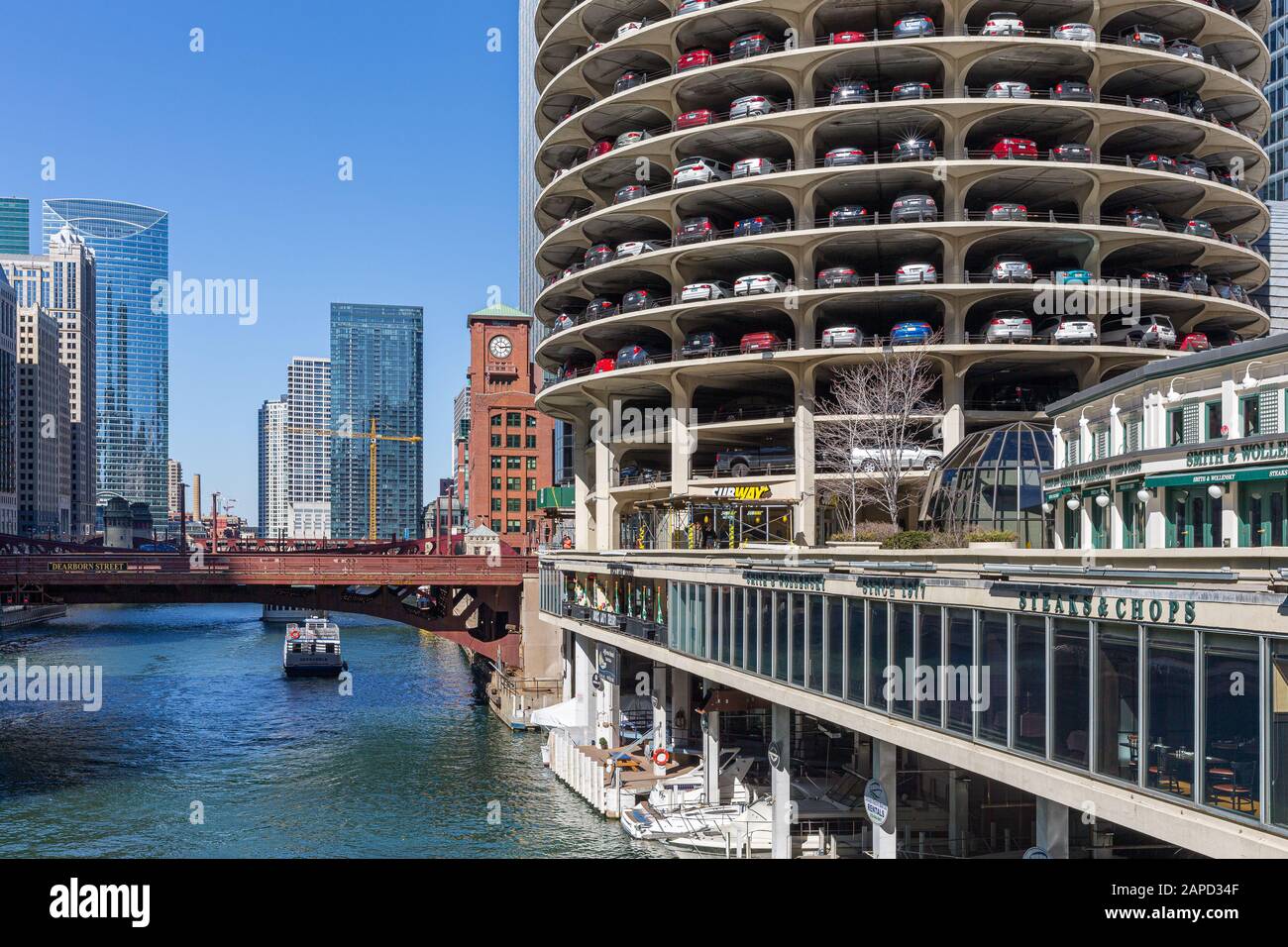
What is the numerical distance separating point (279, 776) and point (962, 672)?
39493mm

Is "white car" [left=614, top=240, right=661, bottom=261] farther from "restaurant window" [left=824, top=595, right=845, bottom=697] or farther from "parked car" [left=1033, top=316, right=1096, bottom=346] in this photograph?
"restaurant window" [left=824, top=595, right=845, bottom=697]

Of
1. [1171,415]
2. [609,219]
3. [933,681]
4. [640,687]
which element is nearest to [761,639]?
[933,681]

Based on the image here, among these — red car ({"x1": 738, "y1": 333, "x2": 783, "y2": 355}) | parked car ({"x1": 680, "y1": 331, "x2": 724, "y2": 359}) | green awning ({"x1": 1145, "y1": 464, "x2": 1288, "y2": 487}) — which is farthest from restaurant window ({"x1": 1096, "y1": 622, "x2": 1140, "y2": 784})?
parked car ({"x1": 680, "y1": 331, "x2": 724, "y2": 359})

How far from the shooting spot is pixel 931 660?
78.4 ft

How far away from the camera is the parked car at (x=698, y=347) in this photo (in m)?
62.6

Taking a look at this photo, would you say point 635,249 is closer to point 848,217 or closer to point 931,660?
point 848,217

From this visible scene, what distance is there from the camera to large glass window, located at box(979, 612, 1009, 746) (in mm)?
20969

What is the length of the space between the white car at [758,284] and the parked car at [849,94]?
960 centimetres

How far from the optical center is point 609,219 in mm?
66812

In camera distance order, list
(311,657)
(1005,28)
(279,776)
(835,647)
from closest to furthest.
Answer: (835,647) → (279,776) → (1005,28) → (311,657)

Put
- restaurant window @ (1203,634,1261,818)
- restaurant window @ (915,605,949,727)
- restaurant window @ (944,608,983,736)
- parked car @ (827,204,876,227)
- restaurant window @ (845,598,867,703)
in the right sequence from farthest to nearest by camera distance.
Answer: parked car @ (827,204,876,227) → restaurant window @ (845,598,867,703) → restaurant window @ (915,605,949,727) → restaurant window @ (944,608,983,736) → restaurant window @ (1203,634,1261,818)

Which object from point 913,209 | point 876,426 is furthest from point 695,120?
point 876,426

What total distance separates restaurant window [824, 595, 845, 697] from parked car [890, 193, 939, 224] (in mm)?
32835
